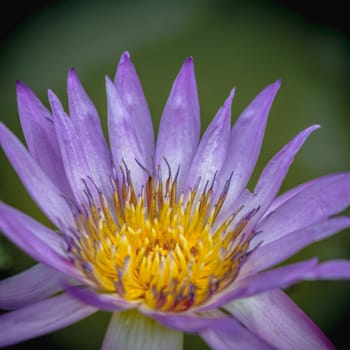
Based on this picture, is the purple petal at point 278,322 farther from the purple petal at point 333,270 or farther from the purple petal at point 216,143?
the purple petal at point 216,143

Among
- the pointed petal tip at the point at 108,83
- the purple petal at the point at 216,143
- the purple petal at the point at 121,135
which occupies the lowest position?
the purple petal at the point at 216,143

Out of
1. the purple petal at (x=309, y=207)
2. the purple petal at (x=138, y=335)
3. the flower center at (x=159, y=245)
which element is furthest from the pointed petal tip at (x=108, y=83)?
the purple petal at (x=138, y=335)

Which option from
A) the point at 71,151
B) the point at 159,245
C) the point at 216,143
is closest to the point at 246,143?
the point at 216,143

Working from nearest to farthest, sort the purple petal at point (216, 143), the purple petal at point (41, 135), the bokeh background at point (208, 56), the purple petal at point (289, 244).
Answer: the purple petal at point (289, 244)
the purple petal at point (41, 135)
the purple petal at point (216, 143)
the bokeh background at point (208, 56)

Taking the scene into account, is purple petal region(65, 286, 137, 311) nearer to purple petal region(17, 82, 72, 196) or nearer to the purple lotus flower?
the purple lotus flower

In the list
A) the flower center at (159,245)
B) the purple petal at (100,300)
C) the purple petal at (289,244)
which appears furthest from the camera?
the flower center at (159,245)

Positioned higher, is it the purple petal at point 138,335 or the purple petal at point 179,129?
the purple petal at point 179,129
